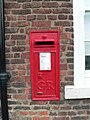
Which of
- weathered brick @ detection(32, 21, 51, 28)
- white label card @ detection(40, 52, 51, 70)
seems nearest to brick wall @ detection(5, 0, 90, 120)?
weathered brick @ detection(32, 21, 51, 28)

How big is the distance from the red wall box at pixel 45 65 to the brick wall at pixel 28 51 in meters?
0.07

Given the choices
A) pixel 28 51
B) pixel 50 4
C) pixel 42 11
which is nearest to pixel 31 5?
pixel 42 11

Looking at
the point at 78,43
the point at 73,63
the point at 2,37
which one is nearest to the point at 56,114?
the point at 73,63

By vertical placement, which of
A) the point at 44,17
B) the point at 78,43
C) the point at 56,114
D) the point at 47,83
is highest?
the point at 44,17

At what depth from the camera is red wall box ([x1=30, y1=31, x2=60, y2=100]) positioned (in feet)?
15.9

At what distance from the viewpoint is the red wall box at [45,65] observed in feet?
15.9

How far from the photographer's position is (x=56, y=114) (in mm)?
4988

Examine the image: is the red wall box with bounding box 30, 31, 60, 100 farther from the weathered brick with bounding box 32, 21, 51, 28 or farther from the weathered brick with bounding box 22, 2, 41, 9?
the weathered brick with bounding box 22, 2, 41, 9

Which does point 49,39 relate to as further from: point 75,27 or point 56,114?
point 56,114

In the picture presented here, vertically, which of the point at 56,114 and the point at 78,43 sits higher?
the point at 78,43

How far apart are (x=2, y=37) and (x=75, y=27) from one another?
1.12 m

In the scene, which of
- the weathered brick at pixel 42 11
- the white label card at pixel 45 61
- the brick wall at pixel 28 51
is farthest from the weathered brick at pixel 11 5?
the white label card at pixel 45 61

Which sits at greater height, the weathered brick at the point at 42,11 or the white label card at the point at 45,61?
the weathered brick at the point at 42,11

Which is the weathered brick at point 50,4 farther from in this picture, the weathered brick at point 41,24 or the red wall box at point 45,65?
the red wall box at point 45,65
